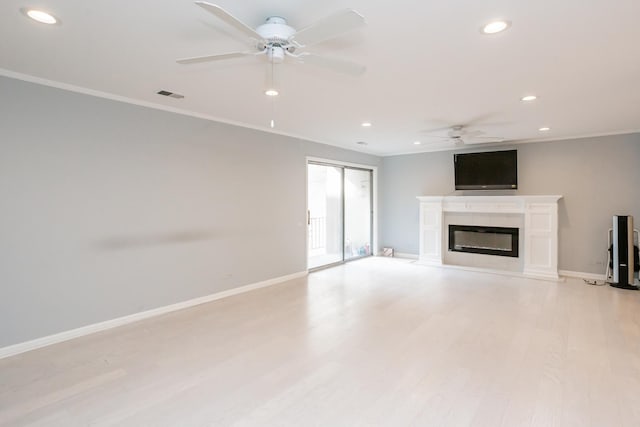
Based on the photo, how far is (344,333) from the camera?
3469 millimetres

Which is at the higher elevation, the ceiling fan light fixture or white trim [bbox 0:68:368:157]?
white trim [bbox 0:68:368:157]

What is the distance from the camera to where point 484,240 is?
679 cm

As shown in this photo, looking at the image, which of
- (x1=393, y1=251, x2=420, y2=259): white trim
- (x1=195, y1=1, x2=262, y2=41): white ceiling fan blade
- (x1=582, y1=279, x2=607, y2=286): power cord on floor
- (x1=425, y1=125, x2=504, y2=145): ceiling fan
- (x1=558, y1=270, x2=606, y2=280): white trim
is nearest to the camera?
(x1=195, y1=1, x2=262, y2=41): white ceiling fan blade

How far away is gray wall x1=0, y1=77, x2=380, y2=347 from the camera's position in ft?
10.0

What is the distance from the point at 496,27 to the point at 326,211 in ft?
18.1

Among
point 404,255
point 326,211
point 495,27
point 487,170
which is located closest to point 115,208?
point 495,27

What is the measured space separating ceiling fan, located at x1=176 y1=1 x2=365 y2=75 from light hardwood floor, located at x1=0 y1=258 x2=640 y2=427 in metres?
2.32

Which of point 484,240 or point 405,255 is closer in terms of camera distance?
point 484,240

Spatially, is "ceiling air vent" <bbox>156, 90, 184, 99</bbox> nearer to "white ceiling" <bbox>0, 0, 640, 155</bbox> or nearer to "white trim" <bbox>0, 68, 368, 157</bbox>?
A: "white ceiling" <bbox>0, 0, 640, 155</bbox>

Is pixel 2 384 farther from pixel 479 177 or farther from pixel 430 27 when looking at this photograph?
pixel 479 177

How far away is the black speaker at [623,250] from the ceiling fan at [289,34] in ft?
17.4

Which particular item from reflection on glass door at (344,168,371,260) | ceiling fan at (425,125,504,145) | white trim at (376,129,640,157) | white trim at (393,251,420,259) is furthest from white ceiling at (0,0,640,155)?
white trim at (393,251,420,259)

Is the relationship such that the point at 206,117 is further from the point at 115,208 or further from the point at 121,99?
the point at 115,208

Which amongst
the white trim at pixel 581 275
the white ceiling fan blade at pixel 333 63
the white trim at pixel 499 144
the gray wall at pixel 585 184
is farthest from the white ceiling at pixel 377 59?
the white trim at pixel 581 275
